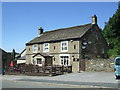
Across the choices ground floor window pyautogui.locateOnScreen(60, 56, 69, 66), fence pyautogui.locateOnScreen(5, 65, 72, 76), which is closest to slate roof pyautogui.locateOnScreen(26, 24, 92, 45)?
ground floor window pyautogui.locateOnScreen(60, 56, 69, 66)

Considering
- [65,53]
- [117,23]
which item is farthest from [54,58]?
[117,23]

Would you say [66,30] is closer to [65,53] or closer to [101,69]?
[65,53]

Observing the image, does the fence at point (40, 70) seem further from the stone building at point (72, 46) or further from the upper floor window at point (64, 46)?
the upper floor window at point (64, 46)

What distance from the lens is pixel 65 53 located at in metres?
32.7

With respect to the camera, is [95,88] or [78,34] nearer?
[95,88]

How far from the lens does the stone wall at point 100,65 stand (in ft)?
→ 84.8

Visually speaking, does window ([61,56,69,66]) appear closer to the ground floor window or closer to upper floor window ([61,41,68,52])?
the ground floor window

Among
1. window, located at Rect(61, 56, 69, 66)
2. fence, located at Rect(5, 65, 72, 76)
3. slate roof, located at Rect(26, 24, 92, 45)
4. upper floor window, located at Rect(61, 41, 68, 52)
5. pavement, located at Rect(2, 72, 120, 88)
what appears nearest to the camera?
pavement, located at Rect(2, 72, 120, 88)

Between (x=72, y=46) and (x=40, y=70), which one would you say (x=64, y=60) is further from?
(x=40, y=70)

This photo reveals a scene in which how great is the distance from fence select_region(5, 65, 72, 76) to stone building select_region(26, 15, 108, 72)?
9.00 ft

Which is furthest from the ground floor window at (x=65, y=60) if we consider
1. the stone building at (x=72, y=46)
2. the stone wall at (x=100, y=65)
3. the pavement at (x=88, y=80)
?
the pavement at (x=88, y=80)

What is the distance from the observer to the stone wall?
25859 millimetres

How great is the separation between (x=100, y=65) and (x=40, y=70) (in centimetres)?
842

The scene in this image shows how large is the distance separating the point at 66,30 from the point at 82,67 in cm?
1051
